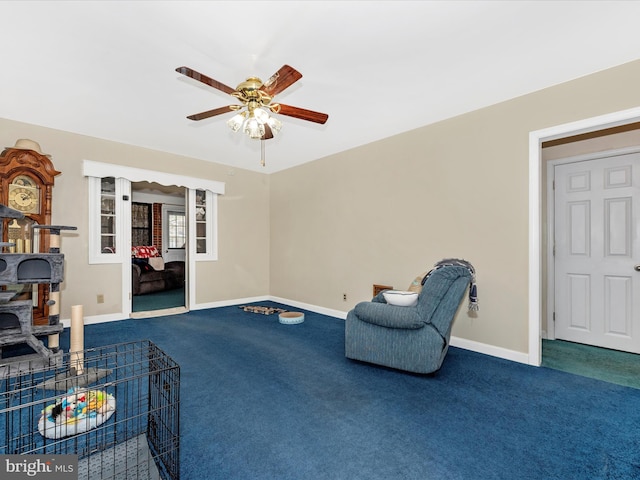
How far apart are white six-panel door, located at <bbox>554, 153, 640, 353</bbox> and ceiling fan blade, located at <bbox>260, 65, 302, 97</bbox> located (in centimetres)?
346


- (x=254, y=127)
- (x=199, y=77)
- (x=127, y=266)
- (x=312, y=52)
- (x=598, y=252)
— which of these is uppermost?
(x=312, y=52)

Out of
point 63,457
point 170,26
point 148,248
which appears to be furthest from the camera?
point 148,248

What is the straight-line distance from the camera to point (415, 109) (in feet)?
10.8

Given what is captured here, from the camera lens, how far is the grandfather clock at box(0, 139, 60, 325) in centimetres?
337

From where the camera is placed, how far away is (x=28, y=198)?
3.52 m

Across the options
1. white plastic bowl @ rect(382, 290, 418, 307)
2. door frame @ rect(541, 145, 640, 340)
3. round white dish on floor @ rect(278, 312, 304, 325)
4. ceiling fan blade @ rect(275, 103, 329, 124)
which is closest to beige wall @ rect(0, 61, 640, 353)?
round white dish on floor @ rect(278, 312, 304, 325)

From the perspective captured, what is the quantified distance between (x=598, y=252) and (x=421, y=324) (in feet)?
8.16

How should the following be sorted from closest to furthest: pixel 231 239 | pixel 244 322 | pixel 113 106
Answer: pixel 113 106, pixel 244 322, pixel 231 239

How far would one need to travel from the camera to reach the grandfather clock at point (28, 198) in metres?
3.37

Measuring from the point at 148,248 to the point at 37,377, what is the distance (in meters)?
6.19

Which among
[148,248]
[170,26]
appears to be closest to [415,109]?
[170,26]

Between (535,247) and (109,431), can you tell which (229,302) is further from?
(535,247)

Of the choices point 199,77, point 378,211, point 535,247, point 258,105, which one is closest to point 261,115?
point 258,105

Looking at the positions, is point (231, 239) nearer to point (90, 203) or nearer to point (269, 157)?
point (269, 157)
